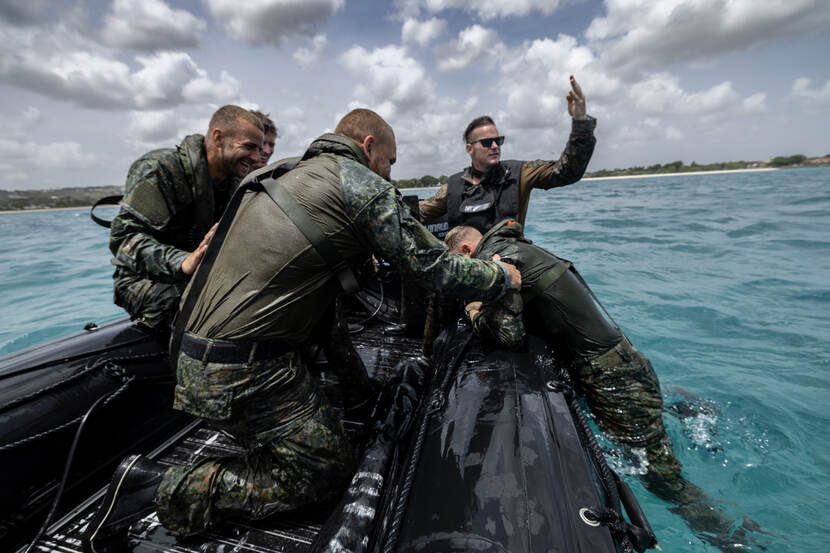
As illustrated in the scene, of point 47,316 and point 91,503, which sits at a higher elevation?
point 91,503

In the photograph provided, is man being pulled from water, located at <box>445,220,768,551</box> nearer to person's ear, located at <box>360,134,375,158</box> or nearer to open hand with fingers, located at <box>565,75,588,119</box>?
person's ear, located at <box>360,134,375,158</box>

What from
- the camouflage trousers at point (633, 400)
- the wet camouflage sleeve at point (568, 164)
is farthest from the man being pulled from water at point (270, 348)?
the wet camouflage sleeve at point (568, 164)

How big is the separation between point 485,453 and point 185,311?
142 centimetres

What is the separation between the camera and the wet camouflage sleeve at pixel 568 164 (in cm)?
342

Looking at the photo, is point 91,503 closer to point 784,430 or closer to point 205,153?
point 205,153

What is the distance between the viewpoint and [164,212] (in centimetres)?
226

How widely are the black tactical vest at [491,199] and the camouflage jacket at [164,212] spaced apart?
2.19 meters

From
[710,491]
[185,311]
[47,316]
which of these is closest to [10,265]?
[47,316]

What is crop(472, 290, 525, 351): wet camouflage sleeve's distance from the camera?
216 cm

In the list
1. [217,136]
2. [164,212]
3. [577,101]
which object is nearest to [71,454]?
[164,212]

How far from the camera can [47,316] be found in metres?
7.77

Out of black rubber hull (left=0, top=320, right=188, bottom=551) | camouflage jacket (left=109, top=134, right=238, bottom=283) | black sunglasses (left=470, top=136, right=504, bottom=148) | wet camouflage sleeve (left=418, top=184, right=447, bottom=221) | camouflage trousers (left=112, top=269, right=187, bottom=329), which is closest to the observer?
black rubber hull (left=0, top=320, right=188, bottom=551)

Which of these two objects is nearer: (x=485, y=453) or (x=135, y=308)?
(x=485, y=453)

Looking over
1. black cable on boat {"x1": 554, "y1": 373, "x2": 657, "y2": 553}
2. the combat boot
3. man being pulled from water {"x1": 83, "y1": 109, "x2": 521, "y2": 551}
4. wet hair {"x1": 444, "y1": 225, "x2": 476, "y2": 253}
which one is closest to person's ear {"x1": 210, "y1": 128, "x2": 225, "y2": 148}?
man being pulled from water {"x1": 83, "y1": 109, "x2": 521, "y2": 551}
